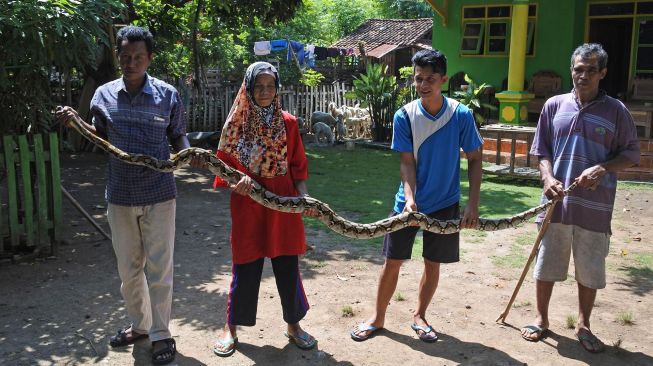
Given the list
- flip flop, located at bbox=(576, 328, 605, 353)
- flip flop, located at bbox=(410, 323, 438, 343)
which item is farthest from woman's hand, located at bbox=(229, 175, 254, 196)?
flip flop, located at bbox=(576, 328, 605, 353)

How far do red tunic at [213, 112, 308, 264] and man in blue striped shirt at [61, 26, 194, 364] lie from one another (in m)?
0.40

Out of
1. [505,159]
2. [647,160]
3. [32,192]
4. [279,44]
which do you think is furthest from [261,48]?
[32,192]

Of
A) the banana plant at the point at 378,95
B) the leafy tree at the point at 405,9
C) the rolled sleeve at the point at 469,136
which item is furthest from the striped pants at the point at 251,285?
the leafy tree at the point at 405,9

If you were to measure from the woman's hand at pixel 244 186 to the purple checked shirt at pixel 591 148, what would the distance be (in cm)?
225

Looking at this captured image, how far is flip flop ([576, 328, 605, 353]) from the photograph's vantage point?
4434mm

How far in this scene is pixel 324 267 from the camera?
6484 millimetres

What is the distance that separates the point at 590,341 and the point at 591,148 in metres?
1.39

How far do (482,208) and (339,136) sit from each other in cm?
868

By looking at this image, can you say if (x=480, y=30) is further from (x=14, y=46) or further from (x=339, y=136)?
(x=14, y=46)

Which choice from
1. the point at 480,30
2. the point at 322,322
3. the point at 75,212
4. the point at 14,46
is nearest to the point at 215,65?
the point at 480,30

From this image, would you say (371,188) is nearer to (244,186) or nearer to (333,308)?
(333,308)

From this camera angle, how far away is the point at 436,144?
4.32 metres

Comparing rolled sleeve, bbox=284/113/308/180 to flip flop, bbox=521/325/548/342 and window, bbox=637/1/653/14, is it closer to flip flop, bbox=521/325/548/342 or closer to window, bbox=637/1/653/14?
flip flop, bbox=521/325/548/342

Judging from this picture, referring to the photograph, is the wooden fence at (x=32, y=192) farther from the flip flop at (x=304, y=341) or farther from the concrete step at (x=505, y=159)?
the concrete step at (x=505, y=159)
